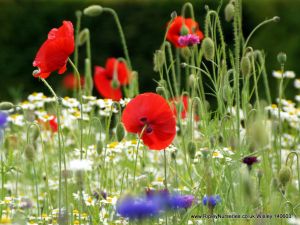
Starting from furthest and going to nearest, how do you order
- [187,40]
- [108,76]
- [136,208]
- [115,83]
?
[108,76]
[115,83]
[187,40]
[136,208]

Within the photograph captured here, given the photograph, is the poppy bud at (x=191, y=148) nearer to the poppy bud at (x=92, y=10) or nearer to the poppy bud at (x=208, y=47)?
the poppy bud at (x=208, y=47)

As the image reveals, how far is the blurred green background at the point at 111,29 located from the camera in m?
7.67

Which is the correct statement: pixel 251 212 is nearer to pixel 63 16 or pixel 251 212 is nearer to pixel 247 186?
pixel 247 186

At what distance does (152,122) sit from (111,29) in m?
5.64

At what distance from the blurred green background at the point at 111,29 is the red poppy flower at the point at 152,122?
196 inches

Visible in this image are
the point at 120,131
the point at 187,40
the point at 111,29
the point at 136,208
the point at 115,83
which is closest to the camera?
the point at 136,208

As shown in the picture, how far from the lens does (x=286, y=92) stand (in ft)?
23.3

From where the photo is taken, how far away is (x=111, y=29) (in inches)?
319

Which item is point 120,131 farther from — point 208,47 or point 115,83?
point 115,83

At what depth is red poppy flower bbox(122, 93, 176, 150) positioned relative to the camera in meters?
2.52

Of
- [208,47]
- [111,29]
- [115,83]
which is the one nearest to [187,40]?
[208,47]

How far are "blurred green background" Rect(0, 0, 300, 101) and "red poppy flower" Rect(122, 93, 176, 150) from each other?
16.3 feet

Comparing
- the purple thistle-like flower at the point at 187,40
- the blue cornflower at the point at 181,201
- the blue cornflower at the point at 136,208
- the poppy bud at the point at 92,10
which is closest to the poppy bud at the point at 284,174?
the blue cornflower at the point at 181,201

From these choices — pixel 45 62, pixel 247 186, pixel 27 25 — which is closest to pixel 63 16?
pixel 27 25
